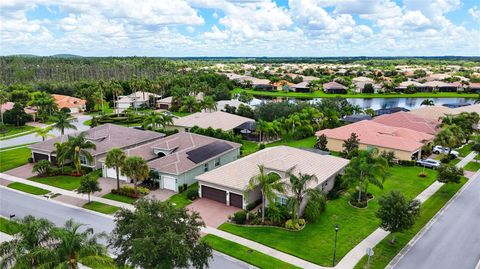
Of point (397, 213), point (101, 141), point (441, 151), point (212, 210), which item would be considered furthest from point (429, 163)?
point (101, 141)

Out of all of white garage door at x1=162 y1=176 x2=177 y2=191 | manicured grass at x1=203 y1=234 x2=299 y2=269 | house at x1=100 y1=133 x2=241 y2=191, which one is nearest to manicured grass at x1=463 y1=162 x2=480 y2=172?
house at x1=100 y1=133 x2=241 y2=191

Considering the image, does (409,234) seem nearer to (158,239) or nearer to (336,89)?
(158,239)

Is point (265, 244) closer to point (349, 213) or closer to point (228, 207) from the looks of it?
point (228, 207)

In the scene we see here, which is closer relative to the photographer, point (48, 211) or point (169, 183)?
point (48, 211)

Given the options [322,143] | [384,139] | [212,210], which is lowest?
[212,210]

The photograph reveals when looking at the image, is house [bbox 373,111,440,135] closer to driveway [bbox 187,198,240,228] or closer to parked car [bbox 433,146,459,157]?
parked car [bbox 433,146,459,157]

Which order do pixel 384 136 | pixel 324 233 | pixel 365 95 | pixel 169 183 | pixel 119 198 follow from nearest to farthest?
pixel 324 233 < pixel 119 198 < pixel 169 183 < pixel 384 136 < pixel 365 95
